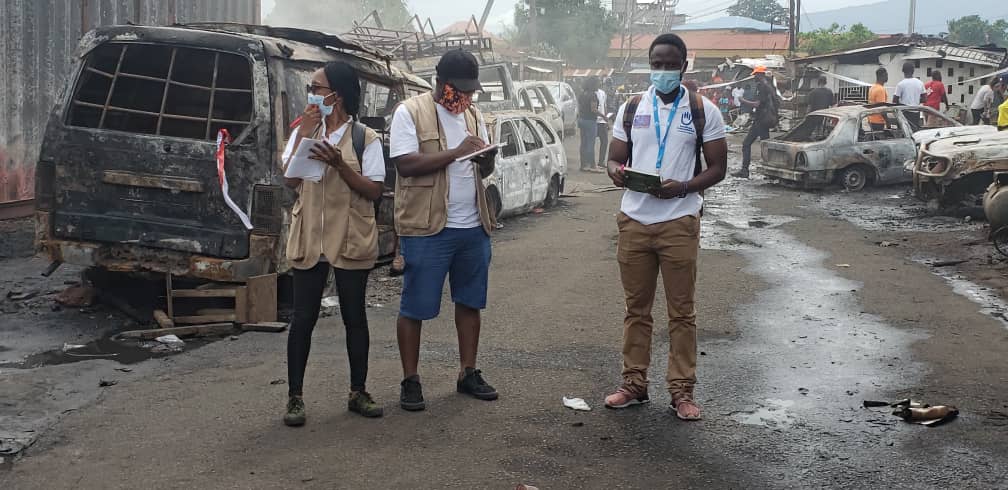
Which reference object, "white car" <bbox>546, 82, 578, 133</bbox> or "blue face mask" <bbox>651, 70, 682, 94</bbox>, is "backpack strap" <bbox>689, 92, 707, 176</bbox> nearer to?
"blue face mask" <bbox>651, 70, 682, 94</bbox>

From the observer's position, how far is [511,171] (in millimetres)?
13508

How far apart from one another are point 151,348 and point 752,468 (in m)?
4.03

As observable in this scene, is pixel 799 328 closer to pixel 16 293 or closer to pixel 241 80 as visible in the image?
pixel 241 80

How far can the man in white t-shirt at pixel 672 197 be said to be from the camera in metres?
5.27

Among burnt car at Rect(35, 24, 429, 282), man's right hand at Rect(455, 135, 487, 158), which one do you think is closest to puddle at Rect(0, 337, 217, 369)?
burnt car at Rect(35, 24, 429, 282)

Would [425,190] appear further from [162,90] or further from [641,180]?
[162,90]

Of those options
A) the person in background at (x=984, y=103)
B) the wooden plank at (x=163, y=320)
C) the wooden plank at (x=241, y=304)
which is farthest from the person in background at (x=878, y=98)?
the wooden plank at (x=163, y=320)

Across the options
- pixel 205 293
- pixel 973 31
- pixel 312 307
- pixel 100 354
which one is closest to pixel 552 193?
pixel 205 293

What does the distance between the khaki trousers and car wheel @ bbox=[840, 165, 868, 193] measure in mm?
13386

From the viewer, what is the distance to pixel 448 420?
206 inches

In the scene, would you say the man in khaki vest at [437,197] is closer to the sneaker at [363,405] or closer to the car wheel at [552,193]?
the sneaker at [363,405]

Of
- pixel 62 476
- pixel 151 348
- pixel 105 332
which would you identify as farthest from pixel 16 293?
pixel 62 476

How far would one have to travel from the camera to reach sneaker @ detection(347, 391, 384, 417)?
5.23 meters

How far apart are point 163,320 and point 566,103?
79.3ft
